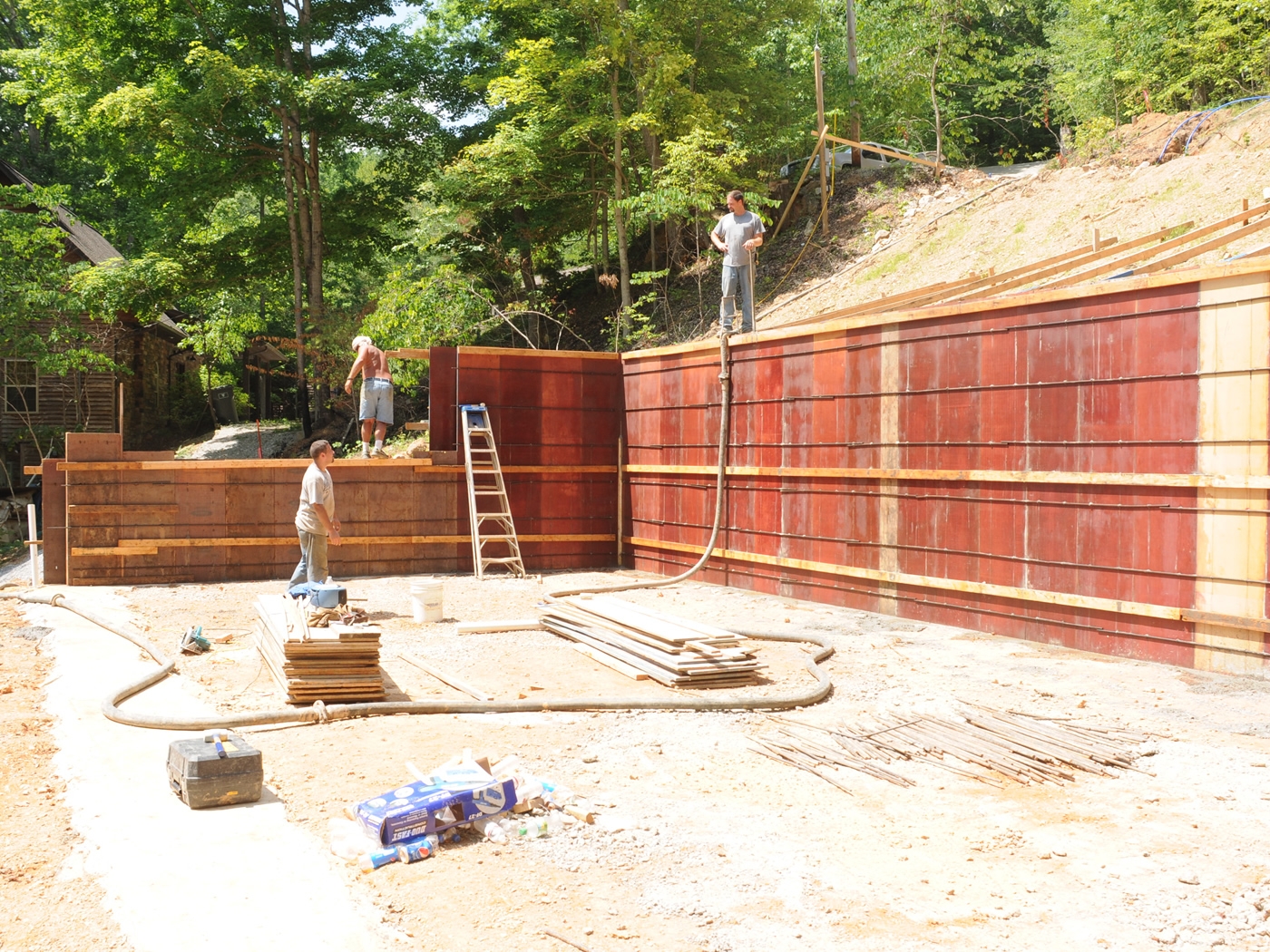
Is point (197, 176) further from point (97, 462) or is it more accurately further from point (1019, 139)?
point (1019, 139)

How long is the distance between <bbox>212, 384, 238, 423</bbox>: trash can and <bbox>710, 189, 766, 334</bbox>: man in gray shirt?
23.4m

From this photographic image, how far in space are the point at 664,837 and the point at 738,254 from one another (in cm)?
974

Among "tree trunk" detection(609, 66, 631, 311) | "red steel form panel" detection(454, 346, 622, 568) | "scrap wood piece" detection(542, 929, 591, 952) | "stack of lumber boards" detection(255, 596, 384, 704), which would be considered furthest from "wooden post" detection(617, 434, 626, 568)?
"scrap wood piece" detection(542, 929, 591, 952)

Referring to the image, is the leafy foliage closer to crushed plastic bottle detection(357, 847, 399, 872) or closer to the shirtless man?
the shirtless man

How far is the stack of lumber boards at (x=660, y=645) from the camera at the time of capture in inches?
327

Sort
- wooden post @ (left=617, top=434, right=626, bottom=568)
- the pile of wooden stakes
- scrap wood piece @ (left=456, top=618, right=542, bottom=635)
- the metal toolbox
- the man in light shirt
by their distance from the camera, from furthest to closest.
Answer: wooden post @ (left=617, top=434, right=626, bottom=568) → scrap wood piece @ (left=456, top=618, right=542, bottom=635) → the man in light shirt → the pile of wooden stakes → the metal toolbox

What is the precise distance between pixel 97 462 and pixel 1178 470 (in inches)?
506

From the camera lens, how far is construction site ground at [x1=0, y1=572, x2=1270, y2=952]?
13.6 feet

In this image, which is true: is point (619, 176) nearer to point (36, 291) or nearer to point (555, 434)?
point (555, 434)

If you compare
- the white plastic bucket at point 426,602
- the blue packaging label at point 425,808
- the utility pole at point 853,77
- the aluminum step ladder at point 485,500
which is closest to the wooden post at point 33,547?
the aluminum step ladder at point 485,500

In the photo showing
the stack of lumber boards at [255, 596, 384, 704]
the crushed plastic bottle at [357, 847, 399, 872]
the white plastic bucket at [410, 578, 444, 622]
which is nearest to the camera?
the crushed plastic bottle at [357, 847, 399, 872]

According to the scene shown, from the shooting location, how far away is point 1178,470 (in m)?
8.88

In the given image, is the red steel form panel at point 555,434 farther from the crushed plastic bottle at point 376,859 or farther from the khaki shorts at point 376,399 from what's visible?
the crushed plastic bottle at point 376,859

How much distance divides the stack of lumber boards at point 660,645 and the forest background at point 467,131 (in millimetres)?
13096
